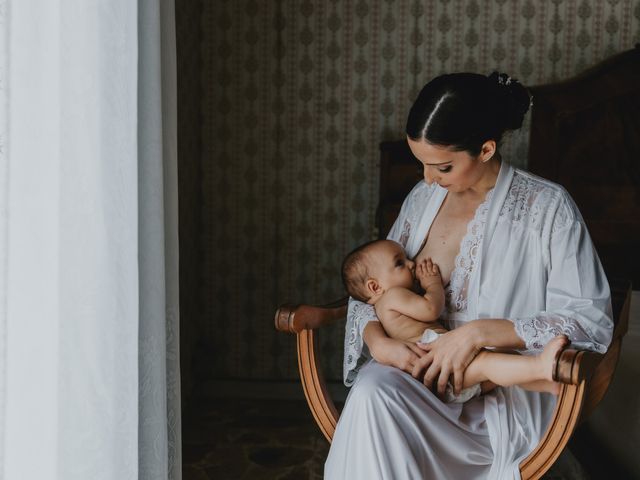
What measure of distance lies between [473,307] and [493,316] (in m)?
0.06

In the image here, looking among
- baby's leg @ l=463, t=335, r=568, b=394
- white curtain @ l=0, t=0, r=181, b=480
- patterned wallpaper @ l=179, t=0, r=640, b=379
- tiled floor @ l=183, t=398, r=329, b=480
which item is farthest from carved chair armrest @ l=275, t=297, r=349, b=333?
patterned wallpaper @ l=179, t=0, r=640, b=379

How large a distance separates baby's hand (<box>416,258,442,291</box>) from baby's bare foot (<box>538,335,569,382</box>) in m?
0.47

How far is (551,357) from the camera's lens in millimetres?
1432

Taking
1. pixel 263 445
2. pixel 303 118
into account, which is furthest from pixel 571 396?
pixel 303 118

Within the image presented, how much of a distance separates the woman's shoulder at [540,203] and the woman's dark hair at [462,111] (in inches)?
6.4

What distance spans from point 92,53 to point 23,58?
0.18m

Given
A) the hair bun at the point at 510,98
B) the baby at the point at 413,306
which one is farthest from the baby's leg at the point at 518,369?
the hair bun at the point at 510,98

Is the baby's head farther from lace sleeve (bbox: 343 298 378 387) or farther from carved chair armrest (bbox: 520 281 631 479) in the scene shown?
carved chair armrest (bbox: 520 281 631 479)

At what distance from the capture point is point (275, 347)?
385cm

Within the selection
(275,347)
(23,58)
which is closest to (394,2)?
(275,347)

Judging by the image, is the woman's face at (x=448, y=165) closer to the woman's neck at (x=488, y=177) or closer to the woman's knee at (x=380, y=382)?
the woman's neck at (x=488, y=177)

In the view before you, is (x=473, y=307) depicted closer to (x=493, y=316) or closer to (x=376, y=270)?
(x=493, y=316)

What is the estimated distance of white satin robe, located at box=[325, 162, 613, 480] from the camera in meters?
1.59

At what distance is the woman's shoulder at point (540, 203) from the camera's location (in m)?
1.81
